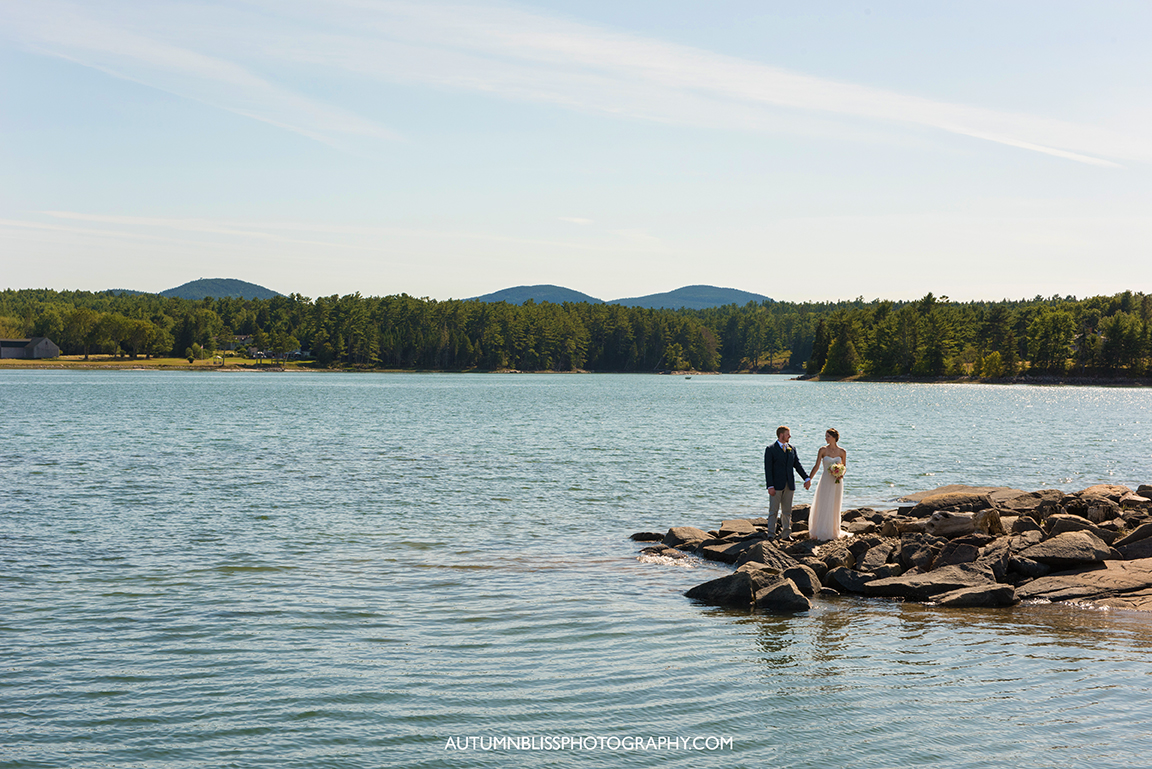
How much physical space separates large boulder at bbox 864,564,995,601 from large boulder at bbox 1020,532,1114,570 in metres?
1.53

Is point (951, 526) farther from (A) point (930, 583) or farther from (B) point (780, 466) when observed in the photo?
(B) point (780, 466)

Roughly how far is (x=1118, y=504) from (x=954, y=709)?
16906 mm

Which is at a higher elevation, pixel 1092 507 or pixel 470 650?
pixel 1092 507

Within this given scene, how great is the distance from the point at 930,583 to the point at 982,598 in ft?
3.05

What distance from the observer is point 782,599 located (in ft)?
51.5

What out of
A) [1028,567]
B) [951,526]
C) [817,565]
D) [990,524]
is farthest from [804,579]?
[990,524]

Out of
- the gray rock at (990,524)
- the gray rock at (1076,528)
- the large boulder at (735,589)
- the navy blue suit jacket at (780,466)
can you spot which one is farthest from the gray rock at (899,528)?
the large boulder at (735,589)

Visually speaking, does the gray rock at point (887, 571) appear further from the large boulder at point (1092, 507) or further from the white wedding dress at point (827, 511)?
the large boulder at point (1092, 507)

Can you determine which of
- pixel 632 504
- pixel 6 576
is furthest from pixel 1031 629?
pixel 6 576

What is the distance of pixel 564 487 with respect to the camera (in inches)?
1313

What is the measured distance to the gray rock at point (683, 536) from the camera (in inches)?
856

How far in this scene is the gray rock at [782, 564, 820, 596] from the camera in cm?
1666

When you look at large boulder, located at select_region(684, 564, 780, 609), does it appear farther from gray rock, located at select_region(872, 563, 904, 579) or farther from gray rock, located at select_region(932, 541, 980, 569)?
gray rock, located at select_region(932, 541, 980, 569)

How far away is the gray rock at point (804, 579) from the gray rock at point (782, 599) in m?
0.68
